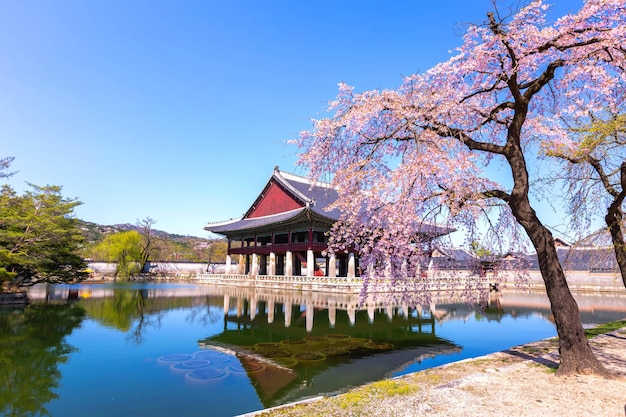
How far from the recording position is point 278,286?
35.6 metres

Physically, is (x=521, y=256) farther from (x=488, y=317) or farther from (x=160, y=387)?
(x=488, y=317)

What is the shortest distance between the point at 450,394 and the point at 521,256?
4.89 metres

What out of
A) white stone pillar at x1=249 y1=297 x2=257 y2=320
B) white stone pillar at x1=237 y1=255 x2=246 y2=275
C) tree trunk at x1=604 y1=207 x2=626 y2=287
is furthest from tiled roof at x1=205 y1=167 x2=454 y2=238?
tree trunk at x1=604 y1=207 x2=626 y2=287

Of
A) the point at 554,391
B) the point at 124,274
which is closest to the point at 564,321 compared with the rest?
the point at 554,391

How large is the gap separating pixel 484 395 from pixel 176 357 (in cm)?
879

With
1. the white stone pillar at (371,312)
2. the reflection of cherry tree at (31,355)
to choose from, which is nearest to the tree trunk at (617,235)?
the white stone pillar at (371,312)

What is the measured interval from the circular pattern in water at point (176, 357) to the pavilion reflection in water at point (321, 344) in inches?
46.7

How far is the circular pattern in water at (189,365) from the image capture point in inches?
392

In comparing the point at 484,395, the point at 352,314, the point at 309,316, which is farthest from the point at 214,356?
the point at 352,314

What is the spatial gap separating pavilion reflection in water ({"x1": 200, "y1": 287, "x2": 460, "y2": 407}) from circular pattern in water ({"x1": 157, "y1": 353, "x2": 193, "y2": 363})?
1187mm

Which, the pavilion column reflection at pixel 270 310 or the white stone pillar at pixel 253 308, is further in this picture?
the white stone pillar at pixel 253 308

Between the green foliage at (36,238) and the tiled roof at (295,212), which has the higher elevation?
the tiled roof at (295,212)

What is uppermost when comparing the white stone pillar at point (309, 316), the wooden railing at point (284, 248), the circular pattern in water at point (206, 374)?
the wooden railing at point (284, 248)

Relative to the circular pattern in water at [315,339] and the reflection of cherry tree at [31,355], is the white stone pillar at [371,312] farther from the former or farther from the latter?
the reflection of cherry tree at [31,355]
